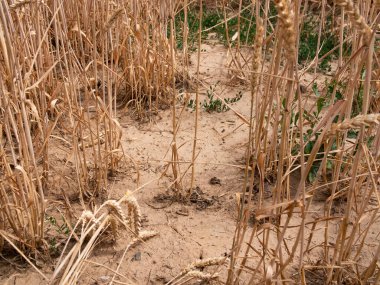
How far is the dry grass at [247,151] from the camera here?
1201 mm

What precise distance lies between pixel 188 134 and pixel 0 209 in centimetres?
128

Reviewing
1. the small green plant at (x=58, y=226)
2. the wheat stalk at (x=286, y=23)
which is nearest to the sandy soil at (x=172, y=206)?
the small green plant at (x=58, y=226)

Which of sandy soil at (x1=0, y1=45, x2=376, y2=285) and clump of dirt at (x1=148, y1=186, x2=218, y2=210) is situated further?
clump of dirt at (x1=148, y1=186, x2=218, y2=210)

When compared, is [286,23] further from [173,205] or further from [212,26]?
[212,26]

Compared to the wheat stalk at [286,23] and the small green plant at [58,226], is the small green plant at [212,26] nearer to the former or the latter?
the small green plant at [58,226]

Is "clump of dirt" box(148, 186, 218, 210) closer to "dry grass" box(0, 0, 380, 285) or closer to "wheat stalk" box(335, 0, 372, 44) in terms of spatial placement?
"dry grass" box(0, 0, 380, 285)

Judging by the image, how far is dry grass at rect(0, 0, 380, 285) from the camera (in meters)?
1.20

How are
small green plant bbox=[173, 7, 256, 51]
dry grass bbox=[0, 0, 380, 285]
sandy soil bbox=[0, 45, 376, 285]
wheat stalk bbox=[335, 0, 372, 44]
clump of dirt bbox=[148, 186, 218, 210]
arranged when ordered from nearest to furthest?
wheat stalk bbox=[335, 0, 372, 44], dry grass bbox=[0, 0, 380, 285], sandy soil bbox=[0, 45, 376, 285], clump of dirt bbox=[148, 186, 218, 210], small green plant bbox=[173, 7, 256, 51]

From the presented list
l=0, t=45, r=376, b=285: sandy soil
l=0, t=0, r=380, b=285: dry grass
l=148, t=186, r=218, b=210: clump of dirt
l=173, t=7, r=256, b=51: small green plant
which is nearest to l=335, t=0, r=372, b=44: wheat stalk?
l=0, t=0, r=380, b=285: dry grass

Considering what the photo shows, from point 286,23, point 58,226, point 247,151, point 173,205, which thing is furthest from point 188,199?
point 286,23

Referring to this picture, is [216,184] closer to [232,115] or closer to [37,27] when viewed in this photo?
[232,115]

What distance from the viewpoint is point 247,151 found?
1.29 m

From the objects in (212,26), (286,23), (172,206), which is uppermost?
(286,23)

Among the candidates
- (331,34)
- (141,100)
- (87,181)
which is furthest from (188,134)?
(331,34)
